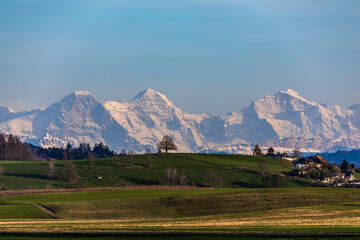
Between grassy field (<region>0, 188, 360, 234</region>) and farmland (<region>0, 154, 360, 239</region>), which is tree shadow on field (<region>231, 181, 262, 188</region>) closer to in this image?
farmland (<region>0, 154, 360, 239</region>)

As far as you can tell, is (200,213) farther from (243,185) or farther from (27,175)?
(27,175)

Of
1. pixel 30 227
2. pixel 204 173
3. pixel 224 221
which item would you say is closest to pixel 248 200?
pixel 224 221

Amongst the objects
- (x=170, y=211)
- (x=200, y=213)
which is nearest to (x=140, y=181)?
(x=170, y=211)

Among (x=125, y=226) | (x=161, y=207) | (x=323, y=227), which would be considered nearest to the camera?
(x=323, y=227)

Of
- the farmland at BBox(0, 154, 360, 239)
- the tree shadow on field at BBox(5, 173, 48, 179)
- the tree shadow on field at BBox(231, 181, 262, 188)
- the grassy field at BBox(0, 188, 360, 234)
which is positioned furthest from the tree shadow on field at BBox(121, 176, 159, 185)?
the grassy field at BBox(0, 188, 360, 234)

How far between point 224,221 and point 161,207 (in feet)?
102

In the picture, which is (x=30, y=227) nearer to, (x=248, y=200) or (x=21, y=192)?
(x=248, y=200)

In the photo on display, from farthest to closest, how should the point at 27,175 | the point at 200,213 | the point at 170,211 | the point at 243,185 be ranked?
the point at 27,175
the point at 243,185
the point at 170,211
the point at 200,213

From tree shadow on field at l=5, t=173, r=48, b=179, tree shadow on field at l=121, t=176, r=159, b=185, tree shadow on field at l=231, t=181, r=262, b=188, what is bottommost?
tree shadow on field at l=231, t=181, r=262, b=188

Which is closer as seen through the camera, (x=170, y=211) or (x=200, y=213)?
(x=200, y=213)

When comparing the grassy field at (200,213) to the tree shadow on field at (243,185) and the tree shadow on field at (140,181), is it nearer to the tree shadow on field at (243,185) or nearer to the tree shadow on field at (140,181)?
the tree shadow on field at (140,181)

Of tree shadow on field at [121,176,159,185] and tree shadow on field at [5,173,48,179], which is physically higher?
tree shadow on field at [5,173,48,179]

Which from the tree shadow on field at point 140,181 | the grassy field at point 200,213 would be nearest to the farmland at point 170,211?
the grassy field at point 200,213

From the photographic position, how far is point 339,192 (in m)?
118
